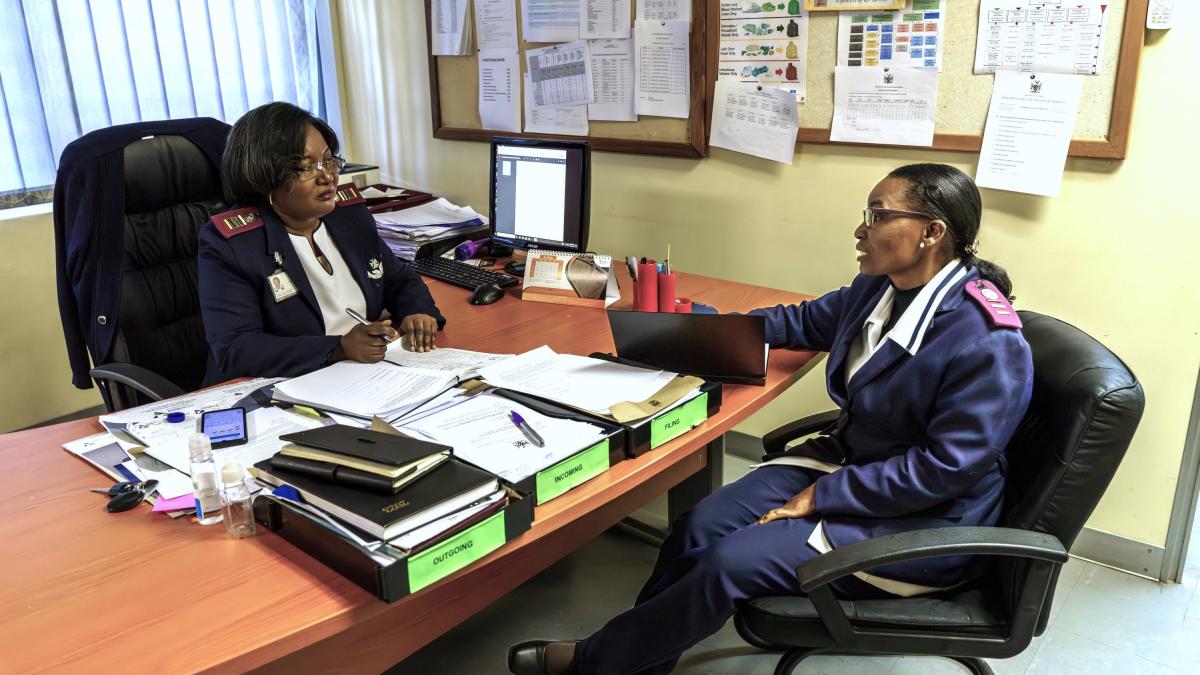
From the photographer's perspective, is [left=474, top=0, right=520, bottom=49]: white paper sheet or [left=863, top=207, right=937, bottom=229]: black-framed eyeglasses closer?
[left=863, top=207, right=937, bottom=229]: black-framed eyeglasses

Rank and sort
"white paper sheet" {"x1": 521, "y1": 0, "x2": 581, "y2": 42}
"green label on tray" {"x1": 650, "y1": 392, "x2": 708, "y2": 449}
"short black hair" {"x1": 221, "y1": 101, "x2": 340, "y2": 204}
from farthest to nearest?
1. "white paper sheet" {"x1": 521, "y1": 0, "x2": 581, "y2": 42}
2. "short black hair" {"x1": 221, "y1": 101, "x2": 340, "y2": 204}
3. "green label on tray" {"x1": 650, "y1": 392, "x2": 708, "y2": 449}

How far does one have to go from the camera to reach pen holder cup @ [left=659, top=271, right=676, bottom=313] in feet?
6.81

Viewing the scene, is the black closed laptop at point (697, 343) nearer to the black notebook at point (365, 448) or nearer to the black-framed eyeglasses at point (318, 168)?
the black notebook at point (365, 448)

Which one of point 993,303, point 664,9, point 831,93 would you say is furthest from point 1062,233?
point 664,9

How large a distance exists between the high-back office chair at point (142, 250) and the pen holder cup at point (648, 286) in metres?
1.11

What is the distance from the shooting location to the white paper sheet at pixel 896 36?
2160 millimetres

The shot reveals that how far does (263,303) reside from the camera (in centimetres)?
193

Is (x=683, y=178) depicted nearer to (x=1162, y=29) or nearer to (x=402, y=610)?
(x=1162, y=29)

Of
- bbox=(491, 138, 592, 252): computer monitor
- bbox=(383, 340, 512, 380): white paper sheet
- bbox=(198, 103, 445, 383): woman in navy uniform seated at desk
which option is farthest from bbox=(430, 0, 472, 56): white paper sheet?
bbox=(383, 340, 512, 380): white paper sheet

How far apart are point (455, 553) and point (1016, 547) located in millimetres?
853

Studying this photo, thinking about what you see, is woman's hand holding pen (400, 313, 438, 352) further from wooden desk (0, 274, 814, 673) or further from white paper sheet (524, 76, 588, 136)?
white paper sheet (524, 76, 588, 136)

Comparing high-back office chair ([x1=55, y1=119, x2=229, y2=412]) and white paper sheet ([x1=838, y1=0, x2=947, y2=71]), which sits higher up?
white paper sheet ([x1=838, y1=0, x2=947, y2=71])

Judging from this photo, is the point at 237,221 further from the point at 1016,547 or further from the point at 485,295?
the point at 1016,547

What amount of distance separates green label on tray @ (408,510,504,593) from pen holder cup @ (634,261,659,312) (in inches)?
42.3
